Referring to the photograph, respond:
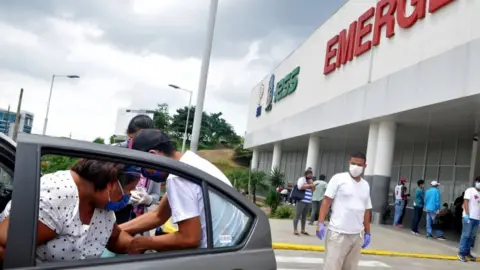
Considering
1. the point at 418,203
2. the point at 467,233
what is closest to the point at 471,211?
the point at 467,233

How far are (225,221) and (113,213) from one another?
0.60 m

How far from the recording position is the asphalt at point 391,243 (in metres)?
10.5

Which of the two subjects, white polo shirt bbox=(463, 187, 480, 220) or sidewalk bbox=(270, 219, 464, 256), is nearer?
white polo shirt bbox=(463, 187, 480, 220)

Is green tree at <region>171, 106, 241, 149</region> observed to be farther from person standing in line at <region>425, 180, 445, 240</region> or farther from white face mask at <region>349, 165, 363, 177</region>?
white face mask at <region>349, 165, 363, 177</region>

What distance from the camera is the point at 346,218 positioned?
5348 millimetres

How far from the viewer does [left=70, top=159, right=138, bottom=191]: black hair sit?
7.63 feet

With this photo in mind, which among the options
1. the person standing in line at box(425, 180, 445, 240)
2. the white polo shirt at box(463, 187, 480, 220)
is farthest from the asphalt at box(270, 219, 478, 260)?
the white polo shirt at box(463, 187, 480, 220)

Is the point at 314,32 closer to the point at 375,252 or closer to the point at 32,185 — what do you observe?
the point at 375,252

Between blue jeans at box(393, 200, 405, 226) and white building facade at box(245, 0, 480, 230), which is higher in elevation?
white building facade at box(245, 0, 480, 230)

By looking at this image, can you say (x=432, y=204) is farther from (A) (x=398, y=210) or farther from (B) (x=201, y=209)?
(B) (x=201, y=209)

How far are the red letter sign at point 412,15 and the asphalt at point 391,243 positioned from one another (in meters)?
5.87

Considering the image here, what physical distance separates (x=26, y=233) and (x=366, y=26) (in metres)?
16.5

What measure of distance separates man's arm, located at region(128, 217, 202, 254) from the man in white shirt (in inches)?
122

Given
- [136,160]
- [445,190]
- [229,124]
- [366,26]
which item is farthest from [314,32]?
[229,124]
